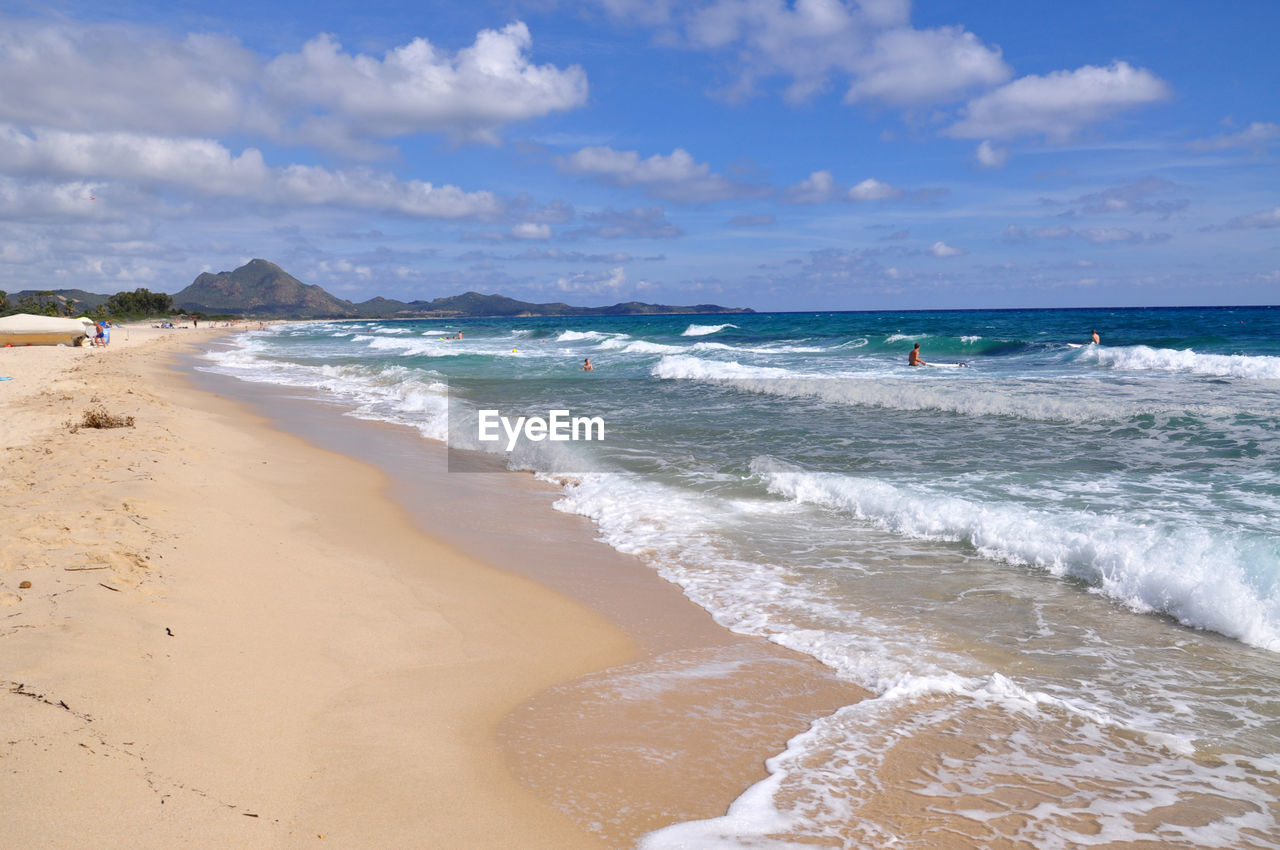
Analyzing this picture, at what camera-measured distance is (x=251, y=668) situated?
3928 mm

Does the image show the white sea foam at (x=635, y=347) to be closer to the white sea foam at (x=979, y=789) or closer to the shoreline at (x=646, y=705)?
the shoreline at (x=646, y=705)

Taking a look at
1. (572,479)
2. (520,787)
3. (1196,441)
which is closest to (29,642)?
(520,787)

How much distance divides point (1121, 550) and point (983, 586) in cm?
123

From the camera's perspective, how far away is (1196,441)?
10984 mm

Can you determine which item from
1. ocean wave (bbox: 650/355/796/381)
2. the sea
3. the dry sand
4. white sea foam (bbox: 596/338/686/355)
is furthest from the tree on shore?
the dry sand

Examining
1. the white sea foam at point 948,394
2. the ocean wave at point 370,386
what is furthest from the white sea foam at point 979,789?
the white sea foam at point 948,394

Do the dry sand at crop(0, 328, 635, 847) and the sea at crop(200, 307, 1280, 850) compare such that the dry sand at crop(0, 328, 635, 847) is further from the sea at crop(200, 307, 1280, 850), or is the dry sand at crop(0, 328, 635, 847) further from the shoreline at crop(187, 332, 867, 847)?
the sea at crop(200, 307, 1280, 850)

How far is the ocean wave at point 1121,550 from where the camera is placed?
5137 mm

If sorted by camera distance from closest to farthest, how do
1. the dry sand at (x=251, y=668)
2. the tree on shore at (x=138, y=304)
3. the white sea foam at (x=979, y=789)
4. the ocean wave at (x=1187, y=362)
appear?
1. the dry sand at (x=251, y=668)
2. the white sea foam at (x=979, y=789)
3. the ocean wave at (x=1187, y=362)
4. the tree on shore at (x=138, y=304)

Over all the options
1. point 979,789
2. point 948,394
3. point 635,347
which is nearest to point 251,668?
point 979,789

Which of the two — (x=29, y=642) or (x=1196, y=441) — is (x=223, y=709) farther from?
(x=1196, y=441)

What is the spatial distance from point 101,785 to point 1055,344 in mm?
40566

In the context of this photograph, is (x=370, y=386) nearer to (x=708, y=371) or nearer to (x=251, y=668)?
(x=708, y=371)

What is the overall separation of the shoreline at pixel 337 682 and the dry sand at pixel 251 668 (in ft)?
0.04
